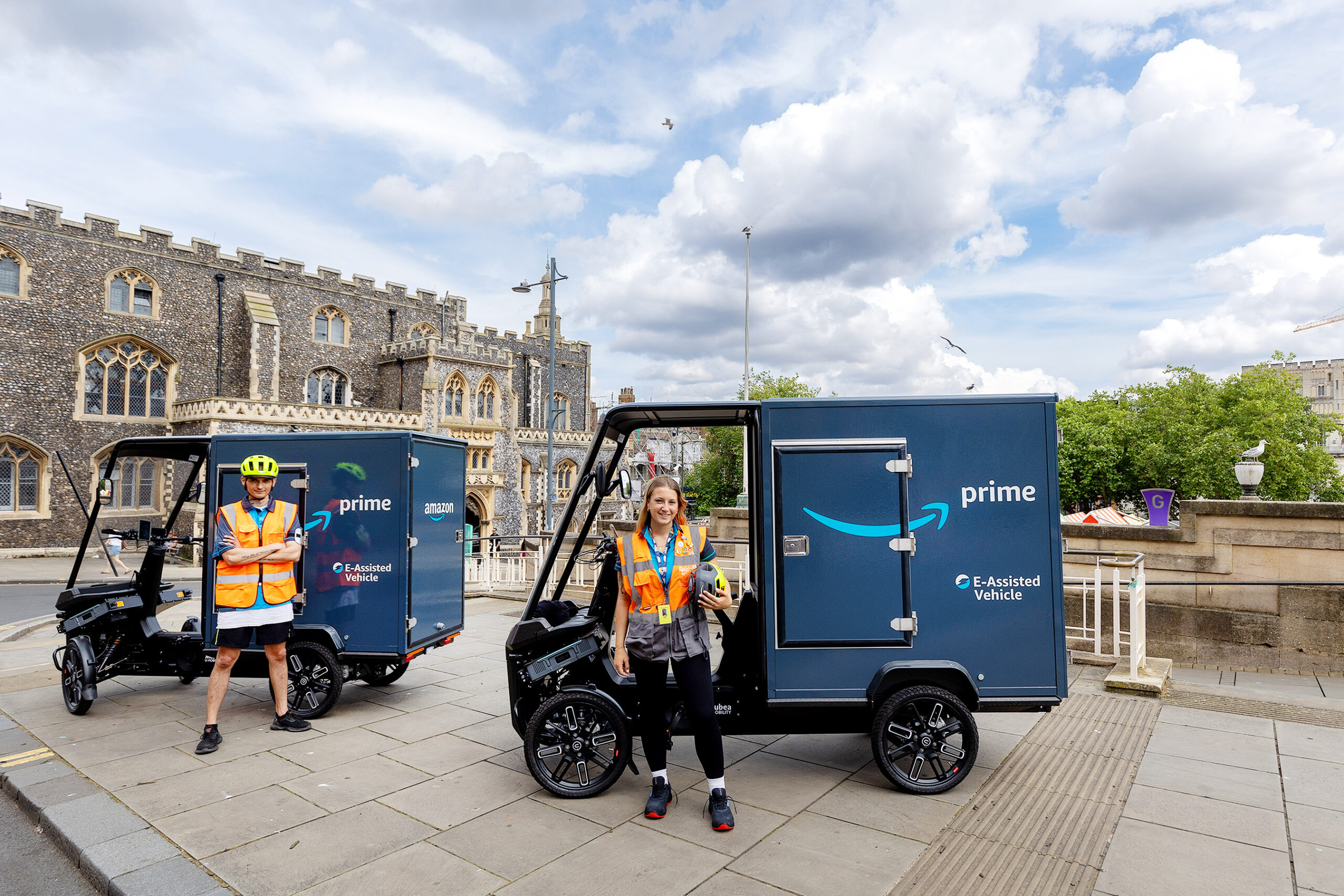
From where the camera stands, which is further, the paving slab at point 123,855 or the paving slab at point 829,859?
the paving slab at point 123,855

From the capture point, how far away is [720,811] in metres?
4.06

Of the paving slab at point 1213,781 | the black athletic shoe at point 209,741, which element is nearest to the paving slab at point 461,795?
the black athletic shoe at point 209,741

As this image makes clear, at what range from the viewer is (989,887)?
346 cm

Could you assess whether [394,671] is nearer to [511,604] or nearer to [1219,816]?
[511,604]

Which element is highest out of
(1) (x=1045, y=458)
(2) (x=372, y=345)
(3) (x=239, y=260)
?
(3) (x=239, y=260)

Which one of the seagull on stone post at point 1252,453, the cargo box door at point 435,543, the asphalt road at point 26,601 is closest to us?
the cargo box door at point 435,543

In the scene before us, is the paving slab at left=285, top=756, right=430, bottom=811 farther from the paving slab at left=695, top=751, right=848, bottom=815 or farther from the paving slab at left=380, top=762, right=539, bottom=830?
the paving slab at left=695, top=751, right=848, bottom=815

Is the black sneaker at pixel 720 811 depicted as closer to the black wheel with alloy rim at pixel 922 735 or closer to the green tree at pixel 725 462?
the black wheel with alloy rim at pixel 922 735

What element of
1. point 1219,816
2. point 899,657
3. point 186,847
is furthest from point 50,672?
point 1219,816

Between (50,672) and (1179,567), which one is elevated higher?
(1179,567)

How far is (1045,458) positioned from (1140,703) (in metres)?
3.33

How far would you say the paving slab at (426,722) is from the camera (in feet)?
19.1

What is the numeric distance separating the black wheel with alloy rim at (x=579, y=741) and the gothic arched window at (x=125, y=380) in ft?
108

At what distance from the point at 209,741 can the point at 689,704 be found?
3592mm
